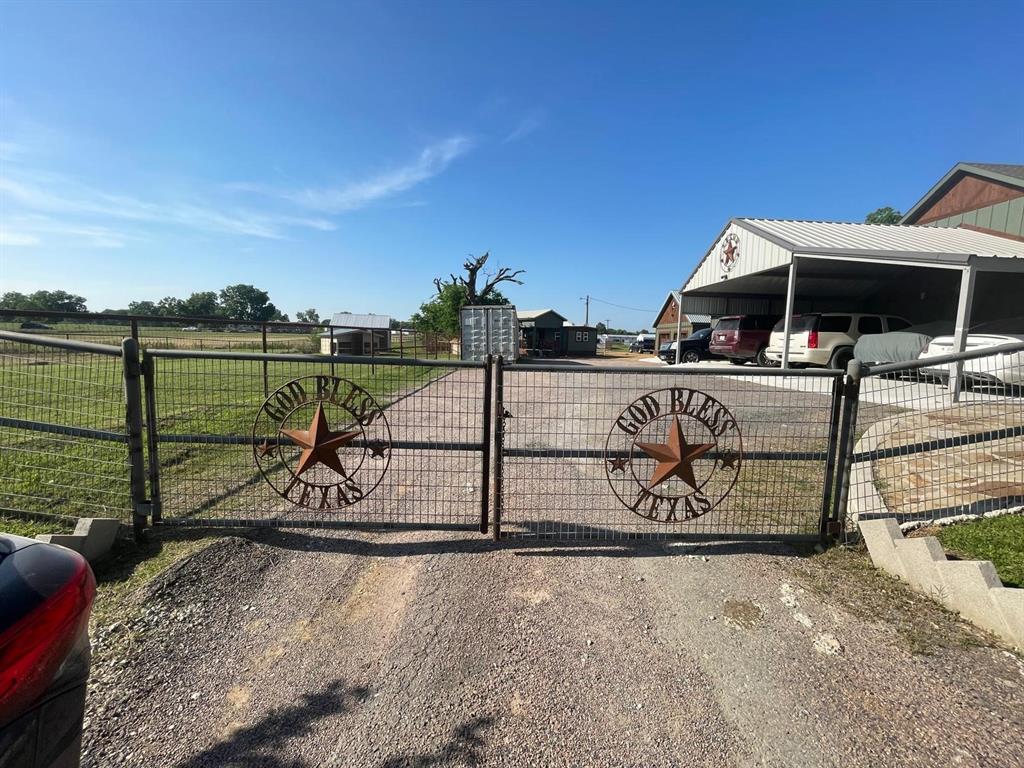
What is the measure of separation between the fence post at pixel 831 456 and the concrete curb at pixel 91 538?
16.9ft

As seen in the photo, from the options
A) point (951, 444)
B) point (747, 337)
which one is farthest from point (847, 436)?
point (747, 337)

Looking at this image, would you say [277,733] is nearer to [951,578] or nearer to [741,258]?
[951,578]

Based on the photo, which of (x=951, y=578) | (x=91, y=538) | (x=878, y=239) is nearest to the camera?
(x=951, y=578)

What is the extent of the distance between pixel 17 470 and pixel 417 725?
5.49 m

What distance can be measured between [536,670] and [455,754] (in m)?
0.57

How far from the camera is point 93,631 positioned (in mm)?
2480

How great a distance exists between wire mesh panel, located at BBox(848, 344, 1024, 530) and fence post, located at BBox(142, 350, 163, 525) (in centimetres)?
521

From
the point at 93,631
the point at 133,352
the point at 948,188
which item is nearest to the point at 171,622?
the point at 93,631

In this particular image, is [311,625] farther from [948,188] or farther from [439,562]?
[948,188]

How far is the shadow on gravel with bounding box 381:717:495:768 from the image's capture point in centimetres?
181

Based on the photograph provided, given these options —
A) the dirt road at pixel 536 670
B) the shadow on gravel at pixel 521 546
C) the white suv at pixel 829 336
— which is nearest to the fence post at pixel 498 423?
the shadow on gravel at pixel 521 546

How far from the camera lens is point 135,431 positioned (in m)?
3.39

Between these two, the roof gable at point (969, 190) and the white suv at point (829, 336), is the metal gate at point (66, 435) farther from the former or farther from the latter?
the roof gable at point (969, 190)

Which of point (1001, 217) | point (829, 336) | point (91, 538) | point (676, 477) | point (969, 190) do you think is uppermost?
point (969, 190)
